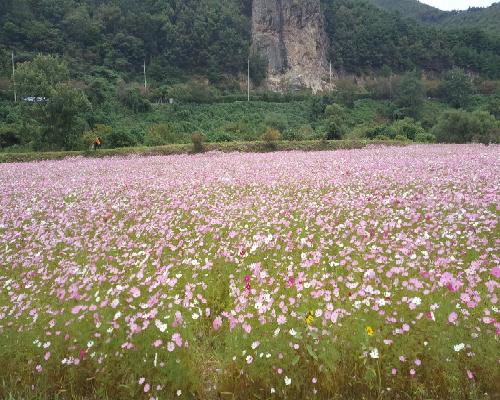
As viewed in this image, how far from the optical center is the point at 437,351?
3672mm

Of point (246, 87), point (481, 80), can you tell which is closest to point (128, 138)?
point (246, 87)

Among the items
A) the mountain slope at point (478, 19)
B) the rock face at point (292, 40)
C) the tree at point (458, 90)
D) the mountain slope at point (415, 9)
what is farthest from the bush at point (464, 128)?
the mountain slope at point (415, 9)

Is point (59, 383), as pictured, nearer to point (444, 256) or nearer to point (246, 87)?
point (444, 256)

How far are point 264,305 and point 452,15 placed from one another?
612ft

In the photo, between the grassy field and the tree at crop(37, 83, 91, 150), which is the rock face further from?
the grassy field

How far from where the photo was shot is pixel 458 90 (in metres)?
83.4

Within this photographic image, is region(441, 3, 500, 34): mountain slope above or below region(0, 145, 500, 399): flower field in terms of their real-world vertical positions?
above

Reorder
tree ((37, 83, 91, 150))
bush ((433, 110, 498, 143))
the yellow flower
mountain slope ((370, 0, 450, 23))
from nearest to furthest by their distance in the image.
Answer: the yellow flower, bush ((433, 110, 498, 143)), tree ((37, 83, 91, 150)), mountain slope ((370, 0, 450, 23))

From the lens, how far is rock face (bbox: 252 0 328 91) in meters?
108

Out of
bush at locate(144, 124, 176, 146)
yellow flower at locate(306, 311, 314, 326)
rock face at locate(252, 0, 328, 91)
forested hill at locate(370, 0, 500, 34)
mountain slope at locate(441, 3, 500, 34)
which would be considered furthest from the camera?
forested hill at locate(370, 0, 500, 34)

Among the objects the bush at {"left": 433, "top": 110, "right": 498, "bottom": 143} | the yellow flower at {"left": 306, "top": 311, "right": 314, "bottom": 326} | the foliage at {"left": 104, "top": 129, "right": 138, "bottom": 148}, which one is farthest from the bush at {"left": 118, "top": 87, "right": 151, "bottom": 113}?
the yellow flower at {"left": 306, "top": 311, "right": 314, "bottom": 326}

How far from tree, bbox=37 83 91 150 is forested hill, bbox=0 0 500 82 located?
143ft

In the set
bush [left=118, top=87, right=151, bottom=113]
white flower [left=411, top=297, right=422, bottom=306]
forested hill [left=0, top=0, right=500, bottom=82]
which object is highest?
forested hill [left=0, top=0, right=500, bottom=82]

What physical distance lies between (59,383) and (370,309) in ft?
11.2
